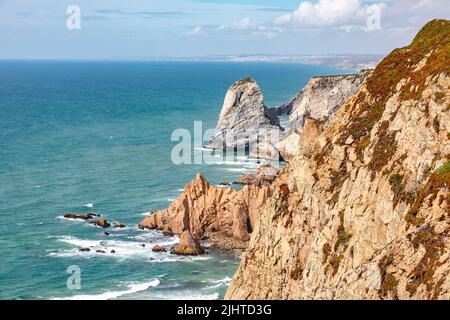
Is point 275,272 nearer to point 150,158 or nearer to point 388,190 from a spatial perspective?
point 388,190

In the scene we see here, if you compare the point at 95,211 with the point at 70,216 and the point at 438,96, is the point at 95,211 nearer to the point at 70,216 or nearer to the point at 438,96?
the point at 70,216

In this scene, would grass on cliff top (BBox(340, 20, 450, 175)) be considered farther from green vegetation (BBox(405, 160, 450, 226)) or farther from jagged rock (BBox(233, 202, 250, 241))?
jagged rock (BBox(233, 202, 250, 241))

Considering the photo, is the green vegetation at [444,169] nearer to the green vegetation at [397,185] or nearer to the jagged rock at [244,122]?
the green vegetation at [397,185]

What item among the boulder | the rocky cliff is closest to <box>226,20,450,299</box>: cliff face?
the rocky cliff

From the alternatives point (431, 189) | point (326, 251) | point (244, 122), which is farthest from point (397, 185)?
point (244, 122)

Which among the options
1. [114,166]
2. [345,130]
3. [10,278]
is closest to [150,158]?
[114,166]

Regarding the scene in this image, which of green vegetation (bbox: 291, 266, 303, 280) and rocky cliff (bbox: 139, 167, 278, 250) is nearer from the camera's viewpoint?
green vegetation (bbox: 291, 266, 303, 280)
